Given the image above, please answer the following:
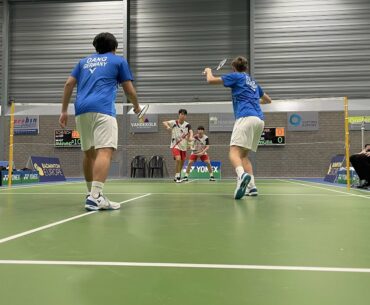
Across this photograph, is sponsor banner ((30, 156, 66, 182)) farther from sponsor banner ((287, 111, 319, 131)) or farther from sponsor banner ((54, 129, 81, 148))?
sponsor banner ((287, 111, 319, 131))

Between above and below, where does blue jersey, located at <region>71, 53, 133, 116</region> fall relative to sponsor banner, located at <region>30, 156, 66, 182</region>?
above

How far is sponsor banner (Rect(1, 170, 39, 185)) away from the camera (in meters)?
9.03

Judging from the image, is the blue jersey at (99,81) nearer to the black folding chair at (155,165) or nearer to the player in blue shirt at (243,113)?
the player in blue shirt at (243,113)

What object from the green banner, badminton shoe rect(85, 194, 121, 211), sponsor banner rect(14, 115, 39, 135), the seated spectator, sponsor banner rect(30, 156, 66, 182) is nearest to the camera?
badminton shoe rect(85, 194, 121, 211)

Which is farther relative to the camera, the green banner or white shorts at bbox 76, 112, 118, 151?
the green banner

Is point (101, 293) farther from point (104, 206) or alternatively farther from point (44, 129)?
point (44, 129)

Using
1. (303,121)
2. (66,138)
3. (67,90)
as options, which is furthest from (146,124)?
(67,90)

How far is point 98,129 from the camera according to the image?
386 centimetres

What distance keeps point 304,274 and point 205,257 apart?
0.49 meters

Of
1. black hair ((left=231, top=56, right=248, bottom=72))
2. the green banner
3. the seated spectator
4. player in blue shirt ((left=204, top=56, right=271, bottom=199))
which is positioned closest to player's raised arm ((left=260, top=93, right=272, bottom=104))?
player in blue shirt ((left=204, top=56, right=271, bottom=199))

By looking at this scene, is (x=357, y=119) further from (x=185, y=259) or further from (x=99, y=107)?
(x=185, y=259)

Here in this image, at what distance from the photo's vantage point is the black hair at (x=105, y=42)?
4.05 metres

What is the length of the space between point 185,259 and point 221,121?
15238 millimetres

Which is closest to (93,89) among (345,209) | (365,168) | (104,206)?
(104,206)
